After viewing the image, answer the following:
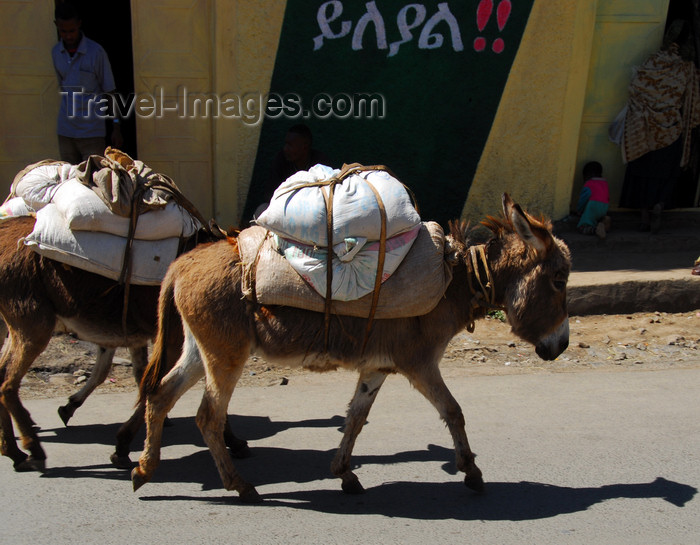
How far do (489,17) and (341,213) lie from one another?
5.16 meters

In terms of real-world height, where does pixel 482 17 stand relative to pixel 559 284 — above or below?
above

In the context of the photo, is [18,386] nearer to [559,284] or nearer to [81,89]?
[559,284]

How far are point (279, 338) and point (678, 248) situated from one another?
6285 millimetres

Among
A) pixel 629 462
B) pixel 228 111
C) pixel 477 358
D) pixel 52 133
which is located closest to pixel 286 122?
pixel 228 111

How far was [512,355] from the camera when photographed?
6211mm

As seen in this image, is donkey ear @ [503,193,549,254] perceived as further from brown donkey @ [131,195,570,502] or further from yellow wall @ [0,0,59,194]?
yellow wall @ [0,0,59,194]

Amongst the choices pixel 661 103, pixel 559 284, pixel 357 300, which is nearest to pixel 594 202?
Result: pixel 661 103

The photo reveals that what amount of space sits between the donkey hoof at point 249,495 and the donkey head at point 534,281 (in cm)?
164

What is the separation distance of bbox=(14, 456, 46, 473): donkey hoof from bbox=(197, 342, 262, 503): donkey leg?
107 centimetres

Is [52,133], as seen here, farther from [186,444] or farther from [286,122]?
[186,444]

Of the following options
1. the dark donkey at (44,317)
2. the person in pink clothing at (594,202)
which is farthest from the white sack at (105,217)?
the person in pink clothing at (594,202)

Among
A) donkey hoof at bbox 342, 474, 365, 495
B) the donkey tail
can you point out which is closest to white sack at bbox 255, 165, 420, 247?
the donkey tail

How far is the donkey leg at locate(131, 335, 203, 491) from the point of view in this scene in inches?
149

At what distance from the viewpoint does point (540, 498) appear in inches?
153
